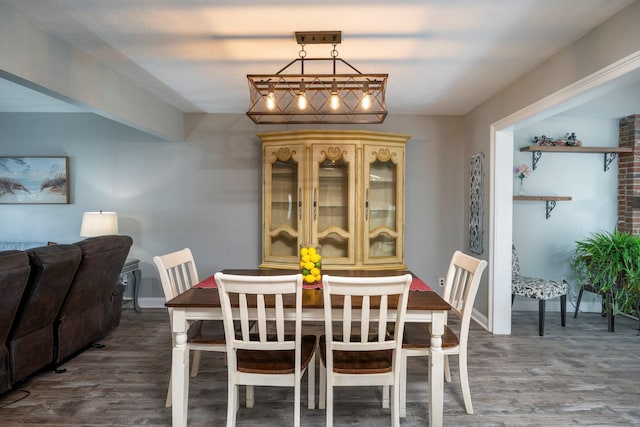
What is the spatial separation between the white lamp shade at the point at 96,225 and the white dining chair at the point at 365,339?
2.94 m

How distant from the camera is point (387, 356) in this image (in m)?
2.01

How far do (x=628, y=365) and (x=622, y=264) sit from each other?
41.0 inches

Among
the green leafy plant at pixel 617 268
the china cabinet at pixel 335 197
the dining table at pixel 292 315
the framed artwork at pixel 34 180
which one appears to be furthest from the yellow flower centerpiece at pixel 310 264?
the framed artwork at pixel 34 180

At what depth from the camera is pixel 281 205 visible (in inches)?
157

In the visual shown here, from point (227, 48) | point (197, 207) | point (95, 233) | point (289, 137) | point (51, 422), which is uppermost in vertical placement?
point (227, 48)

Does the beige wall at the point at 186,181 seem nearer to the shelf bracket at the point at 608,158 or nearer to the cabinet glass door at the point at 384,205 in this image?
the cabinet glass door at the point at 384,205

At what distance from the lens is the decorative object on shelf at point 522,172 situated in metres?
4.19

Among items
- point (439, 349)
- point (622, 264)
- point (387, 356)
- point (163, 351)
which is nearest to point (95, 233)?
point (163, 351)

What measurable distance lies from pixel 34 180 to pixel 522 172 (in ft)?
18.7

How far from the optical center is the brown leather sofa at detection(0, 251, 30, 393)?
204 cm

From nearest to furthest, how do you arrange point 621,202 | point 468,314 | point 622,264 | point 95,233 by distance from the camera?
point 468,314, point 622,264, point 95,233, point 621,202

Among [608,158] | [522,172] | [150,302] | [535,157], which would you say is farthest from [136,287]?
[608,158]

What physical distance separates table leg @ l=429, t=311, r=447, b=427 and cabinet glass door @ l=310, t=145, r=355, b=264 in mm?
1907

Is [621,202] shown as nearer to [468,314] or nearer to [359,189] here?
[359,189]
